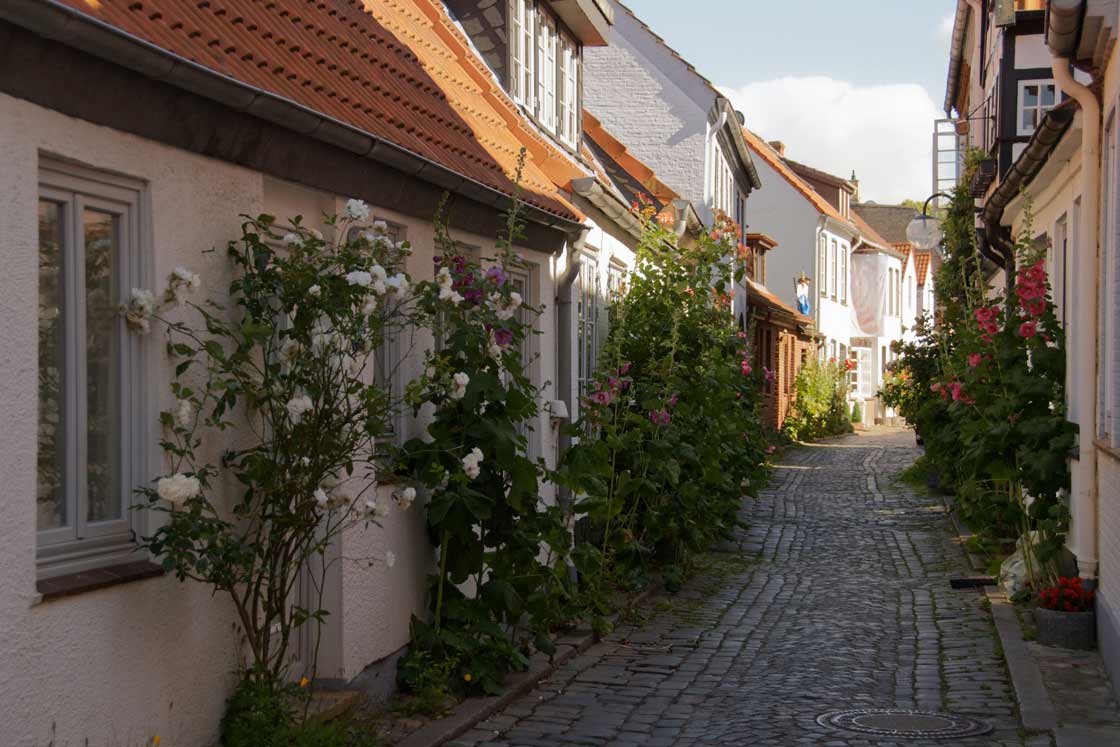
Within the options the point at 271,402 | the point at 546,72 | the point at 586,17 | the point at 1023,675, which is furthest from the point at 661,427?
the point at 271,402

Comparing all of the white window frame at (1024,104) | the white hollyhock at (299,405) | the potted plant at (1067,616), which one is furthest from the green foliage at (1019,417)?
the white window frame at (1024,104)

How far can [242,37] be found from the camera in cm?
623

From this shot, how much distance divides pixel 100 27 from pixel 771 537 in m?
13.0

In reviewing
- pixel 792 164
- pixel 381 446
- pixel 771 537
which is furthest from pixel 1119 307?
pixel 792 164

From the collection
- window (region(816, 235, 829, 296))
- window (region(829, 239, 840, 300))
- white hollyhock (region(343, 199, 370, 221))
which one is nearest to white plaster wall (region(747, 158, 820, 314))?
window (region(816, 235, 829, 296))

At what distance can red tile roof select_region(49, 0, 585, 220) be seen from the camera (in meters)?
5.56

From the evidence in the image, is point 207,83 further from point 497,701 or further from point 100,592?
point 497,701

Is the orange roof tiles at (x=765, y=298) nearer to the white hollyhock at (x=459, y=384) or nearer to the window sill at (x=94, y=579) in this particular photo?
the white hollyhock at (x=459, y=384)

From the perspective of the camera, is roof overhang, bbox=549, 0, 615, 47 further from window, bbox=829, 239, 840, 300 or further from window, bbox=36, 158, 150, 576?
window, bbox=829, 239, 840, 300

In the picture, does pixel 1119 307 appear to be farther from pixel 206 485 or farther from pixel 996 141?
pixel 996 141

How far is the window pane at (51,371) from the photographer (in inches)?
184

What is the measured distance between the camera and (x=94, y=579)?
4.76 m

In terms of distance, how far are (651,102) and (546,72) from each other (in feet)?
36.6

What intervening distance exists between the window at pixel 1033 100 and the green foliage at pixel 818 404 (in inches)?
603
